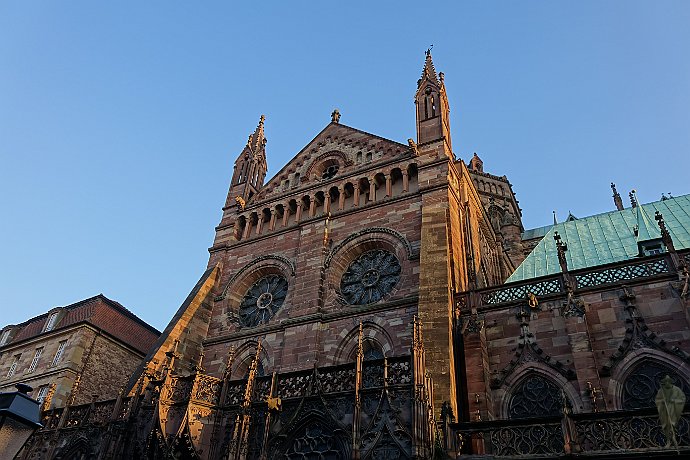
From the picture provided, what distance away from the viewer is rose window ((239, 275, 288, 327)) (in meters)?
21.7

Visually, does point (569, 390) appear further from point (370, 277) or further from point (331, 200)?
point (331, 200)

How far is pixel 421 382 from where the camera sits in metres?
12.1

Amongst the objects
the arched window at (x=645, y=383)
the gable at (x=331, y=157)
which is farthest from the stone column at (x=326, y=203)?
the arched window at (x=645, y=383)

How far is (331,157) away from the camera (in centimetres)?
2602

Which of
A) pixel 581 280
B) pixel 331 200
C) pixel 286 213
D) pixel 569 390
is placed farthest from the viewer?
pixel 286 213

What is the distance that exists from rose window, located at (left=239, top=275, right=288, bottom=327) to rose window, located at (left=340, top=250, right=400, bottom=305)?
2.97 m

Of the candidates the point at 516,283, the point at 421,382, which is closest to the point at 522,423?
the point at 421,382

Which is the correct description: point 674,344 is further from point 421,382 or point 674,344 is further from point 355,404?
point 355,404

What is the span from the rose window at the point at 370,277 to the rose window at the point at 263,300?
2.97 meters

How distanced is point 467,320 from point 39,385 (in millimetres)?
20647

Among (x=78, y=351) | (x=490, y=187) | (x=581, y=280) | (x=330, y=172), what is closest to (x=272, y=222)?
(x=330, y=172)

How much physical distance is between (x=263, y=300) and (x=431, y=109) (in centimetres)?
1102

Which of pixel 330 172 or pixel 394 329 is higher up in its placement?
pixel 330 172

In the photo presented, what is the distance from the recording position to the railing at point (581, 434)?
10219 mm
